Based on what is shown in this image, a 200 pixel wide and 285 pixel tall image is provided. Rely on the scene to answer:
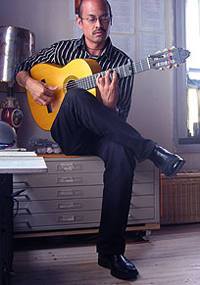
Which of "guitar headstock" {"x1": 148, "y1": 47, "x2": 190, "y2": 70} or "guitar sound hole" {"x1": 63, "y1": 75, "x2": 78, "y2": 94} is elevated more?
"guitar headstock" {"x1": 148, "y1": 47, "x2": 190, "y2": 70}

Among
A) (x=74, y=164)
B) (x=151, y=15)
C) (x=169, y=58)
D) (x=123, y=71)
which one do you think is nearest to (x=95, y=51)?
(x=123, y=71)

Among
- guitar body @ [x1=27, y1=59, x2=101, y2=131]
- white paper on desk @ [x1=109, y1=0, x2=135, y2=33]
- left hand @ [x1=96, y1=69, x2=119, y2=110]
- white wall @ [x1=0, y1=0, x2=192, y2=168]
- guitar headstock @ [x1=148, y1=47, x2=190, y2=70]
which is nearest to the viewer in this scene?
guitar headstock @ [x1=148, y1=47, x2=190, y2=70]

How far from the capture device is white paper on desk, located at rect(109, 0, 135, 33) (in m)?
2.27

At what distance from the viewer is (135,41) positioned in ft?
7.55

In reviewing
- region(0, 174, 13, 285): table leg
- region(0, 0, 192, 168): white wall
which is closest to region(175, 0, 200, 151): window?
region(0, 0, 192, 168): white wall

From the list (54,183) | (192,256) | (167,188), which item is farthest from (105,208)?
(167,188)

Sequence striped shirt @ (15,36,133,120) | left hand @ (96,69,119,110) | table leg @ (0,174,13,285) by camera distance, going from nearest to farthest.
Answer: table leg @ (0,174,13,285) → left hand @ (96,69,119,110) → striped shirt @ (15,36,133,120)

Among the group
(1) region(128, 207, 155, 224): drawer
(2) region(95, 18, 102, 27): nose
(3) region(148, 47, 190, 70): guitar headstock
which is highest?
(2) region(95, 18, 102, 27): nose

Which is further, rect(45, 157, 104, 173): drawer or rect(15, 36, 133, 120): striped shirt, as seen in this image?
rect(15, 36, 133, 120): striped shirt

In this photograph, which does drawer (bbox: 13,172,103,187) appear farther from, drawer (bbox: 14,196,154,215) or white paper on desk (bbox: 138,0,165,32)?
white paper on desk (bbox: 138,0,165,32)

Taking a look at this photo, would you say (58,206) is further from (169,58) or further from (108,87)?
(169,58)

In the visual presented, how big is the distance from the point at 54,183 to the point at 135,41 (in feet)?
3.98

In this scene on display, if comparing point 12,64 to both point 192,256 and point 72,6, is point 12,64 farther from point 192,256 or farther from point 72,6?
point 192,256

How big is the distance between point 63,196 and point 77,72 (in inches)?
24.1
